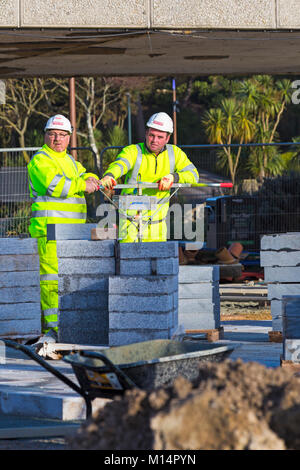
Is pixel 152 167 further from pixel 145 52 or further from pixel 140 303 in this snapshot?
pixel 145 52

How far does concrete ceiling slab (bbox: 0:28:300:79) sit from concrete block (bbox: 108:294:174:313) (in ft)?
16.2

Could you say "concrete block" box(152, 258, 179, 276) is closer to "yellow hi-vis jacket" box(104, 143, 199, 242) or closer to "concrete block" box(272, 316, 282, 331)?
"yellow hi-vis jacket" box(104, 143, 199, 242)

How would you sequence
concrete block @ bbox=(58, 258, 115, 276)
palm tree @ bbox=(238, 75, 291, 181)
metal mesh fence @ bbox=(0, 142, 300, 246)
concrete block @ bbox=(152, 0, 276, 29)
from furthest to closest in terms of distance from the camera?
palm tree @ bbox=(238, 75, 291, 181) < metal mesh fence @ bbox=(0, 142, 300, 246) < concrete block @ bbox=(152, 0, 276, 29) < concrete block @ bbox=(58, 258, 115, 276)

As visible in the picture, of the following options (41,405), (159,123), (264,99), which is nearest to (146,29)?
(159,123)

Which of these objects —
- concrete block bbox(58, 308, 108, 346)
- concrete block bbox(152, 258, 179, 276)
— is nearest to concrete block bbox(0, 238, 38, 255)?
concrete block bbox(58, 308, 108, 346)

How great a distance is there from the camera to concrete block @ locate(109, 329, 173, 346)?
6.95m

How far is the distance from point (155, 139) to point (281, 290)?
6.96 ft

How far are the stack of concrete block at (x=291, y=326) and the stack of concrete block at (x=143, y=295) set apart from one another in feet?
3.63

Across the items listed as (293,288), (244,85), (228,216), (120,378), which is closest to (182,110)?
(244,85)

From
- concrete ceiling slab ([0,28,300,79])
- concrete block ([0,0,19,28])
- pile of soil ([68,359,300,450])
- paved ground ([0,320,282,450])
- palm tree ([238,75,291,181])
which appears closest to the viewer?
pile of soil ([68,359,300,450])

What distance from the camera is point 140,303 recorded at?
7.02 meters

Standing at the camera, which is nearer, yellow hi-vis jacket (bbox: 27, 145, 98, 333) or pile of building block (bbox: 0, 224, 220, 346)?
pile of building block (bbox: 0, 224, 220, 346)

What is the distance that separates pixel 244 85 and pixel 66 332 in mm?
43899

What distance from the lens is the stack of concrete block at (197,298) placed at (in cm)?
844
